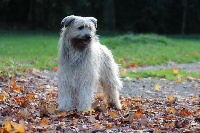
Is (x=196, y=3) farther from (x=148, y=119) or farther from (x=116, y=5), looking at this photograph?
(x=148, y=119)

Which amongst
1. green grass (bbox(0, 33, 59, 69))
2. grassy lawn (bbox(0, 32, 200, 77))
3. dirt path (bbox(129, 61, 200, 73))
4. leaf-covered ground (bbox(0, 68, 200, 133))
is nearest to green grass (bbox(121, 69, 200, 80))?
grassy lawn (bbox(0, 32, 200, 77))

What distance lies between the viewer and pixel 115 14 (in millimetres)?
39375

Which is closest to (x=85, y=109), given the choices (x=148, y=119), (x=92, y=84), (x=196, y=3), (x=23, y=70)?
(x=92, y=84)

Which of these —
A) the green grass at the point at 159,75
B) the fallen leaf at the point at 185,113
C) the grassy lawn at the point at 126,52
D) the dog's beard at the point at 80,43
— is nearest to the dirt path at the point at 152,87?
the green grass at the point at 159,75

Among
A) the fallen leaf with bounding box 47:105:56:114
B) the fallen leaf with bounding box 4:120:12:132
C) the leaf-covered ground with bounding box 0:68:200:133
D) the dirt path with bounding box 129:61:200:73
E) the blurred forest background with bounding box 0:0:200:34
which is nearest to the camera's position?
the fallen leaf with bounding box 4:120:12:132

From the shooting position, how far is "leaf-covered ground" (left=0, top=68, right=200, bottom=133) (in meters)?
6.84

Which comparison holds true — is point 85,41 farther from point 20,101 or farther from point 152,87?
point 152,87

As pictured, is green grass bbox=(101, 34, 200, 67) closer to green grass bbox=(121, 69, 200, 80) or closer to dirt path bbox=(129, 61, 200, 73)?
dirt path bbox=(129, 61, 200, 73)

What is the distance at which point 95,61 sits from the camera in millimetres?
8469

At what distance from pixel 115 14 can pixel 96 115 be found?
105 feet

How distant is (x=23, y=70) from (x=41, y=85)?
1892 millimetres

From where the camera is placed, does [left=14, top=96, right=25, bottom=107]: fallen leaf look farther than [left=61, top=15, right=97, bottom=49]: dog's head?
Yes

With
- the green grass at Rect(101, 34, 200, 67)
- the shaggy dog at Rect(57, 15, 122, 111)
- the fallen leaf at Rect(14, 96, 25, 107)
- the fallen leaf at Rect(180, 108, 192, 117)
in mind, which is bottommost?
the green grass at Rect(101, 34, 200, 67)

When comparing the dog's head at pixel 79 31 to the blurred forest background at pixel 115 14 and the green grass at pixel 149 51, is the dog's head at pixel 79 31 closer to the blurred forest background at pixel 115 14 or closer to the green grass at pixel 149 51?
the green grass at pixel 149 51
